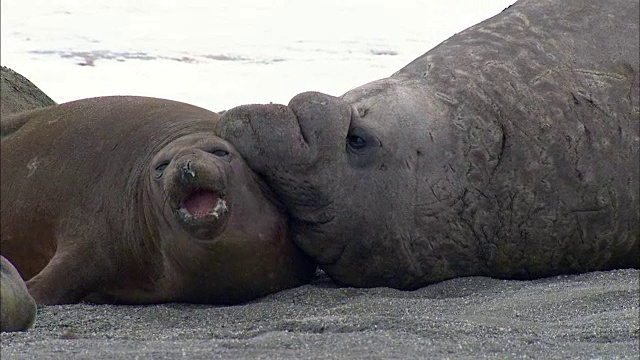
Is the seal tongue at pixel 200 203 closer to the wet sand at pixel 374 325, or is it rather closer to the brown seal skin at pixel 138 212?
the brown seal skin at pixel 138 212

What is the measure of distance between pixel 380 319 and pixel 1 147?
8.28 feet

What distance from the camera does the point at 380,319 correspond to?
376cm

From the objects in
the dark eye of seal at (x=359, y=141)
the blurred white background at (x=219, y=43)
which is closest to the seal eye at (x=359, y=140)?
the dark eye of seal at (x=359, y=141)

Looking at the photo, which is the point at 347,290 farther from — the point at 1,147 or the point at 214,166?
the point at 1,147

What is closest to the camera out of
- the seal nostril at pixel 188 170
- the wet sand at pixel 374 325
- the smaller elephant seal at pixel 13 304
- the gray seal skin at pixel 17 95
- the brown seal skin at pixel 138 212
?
the wet sand at pixel 374 325

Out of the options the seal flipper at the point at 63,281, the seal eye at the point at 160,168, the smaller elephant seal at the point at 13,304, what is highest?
the seal eye at the point at 160,168

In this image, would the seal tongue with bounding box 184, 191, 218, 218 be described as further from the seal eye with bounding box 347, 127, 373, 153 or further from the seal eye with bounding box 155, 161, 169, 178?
the seal eye with bounding box 347, 127, 373, 153

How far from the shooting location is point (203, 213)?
14.0 ft

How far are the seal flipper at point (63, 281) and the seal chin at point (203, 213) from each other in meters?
0.66

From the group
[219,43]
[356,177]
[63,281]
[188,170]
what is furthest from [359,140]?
[219,43]

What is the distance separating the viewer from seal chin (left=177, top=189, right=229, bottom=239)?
4238mm

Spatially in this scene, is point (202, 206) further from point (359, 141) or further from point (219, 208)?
point (359, 141)

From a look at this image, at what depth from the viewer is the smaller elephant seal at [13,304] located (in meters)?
3.63

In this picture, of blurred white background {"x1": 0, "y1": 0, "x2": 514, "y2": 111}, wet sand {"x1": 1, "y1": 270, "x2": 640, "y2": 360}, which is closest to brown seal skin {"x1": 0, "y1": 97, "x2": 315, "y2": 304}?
wet sand {"x1": 1, "y1": 270, "x2": 640, "y2": 360}
